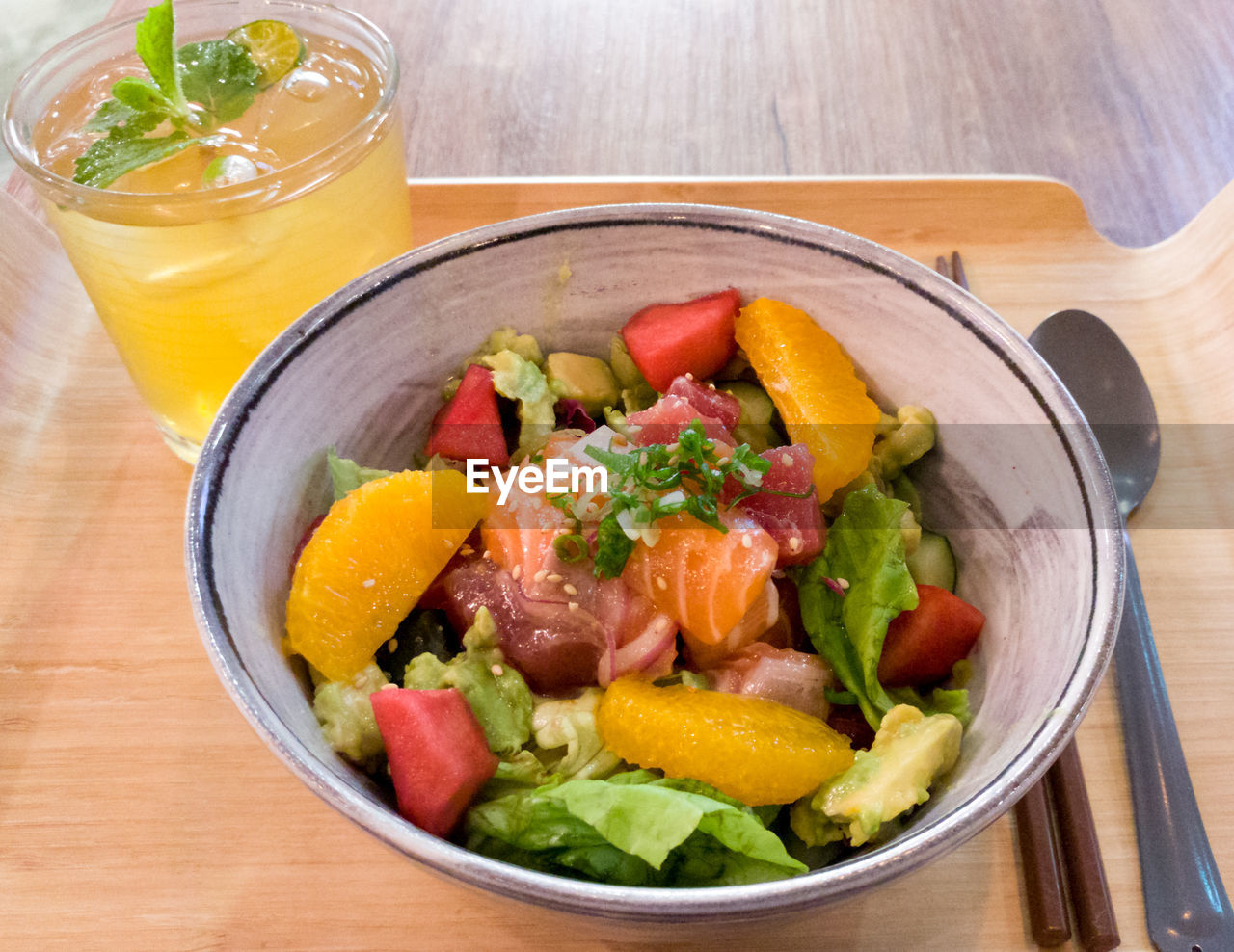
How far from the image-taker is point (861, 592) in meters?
1.08

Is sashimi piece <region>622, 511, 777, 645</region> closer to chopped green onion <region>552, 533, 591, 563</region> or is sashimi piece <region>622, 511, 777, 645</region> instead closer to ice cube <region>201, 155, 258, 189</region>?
chopped green onion <region>552, 533, 591, 563</region>

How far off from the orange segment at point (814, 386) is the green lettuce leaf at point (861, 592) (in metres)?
0.05

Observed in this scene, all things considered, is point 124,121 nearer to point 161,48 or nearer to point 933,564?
point 161,48

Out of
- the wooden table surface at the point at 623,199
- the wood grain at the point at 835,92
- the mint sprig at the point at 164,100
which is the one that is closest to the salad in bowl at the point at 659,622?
the wooden table surface at the point at 623,199

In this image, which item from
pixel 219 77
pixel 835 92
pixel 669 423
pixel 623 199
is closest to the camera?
pixel 669 423

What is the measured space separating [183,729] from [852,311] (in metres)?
1.03

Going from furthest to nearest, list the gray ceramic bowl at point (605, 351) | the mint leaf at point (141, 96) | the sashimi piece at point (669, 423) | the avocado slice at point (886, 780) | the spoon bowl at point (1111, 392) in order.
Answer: the spoon bowl at point (1111, 392), the mint leaf at point (141, 96), the sashimi piece at point (669, 423), the avocado slice at point (886, 780), the gray ceramic bowl at point (605, 351)

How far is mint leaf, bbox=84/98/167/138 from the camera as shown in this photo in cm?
127

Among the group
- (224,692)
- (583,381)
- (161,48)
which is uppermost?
(161,48)

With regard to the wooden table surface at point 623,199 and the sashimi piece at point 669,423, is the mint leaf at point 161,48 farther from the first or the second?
the sashimi piece at point 669,423

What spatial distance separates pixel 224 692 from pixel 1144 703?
1193mm

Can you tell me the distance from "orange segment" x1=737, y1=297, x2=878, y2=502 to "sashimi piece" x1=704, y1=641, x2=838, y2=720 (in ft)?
0.73

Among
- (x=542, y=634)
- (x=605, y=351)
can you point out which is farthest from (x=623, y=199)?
(x=542, y=634)

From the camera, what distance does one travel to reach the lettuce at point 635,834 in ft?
2.80
